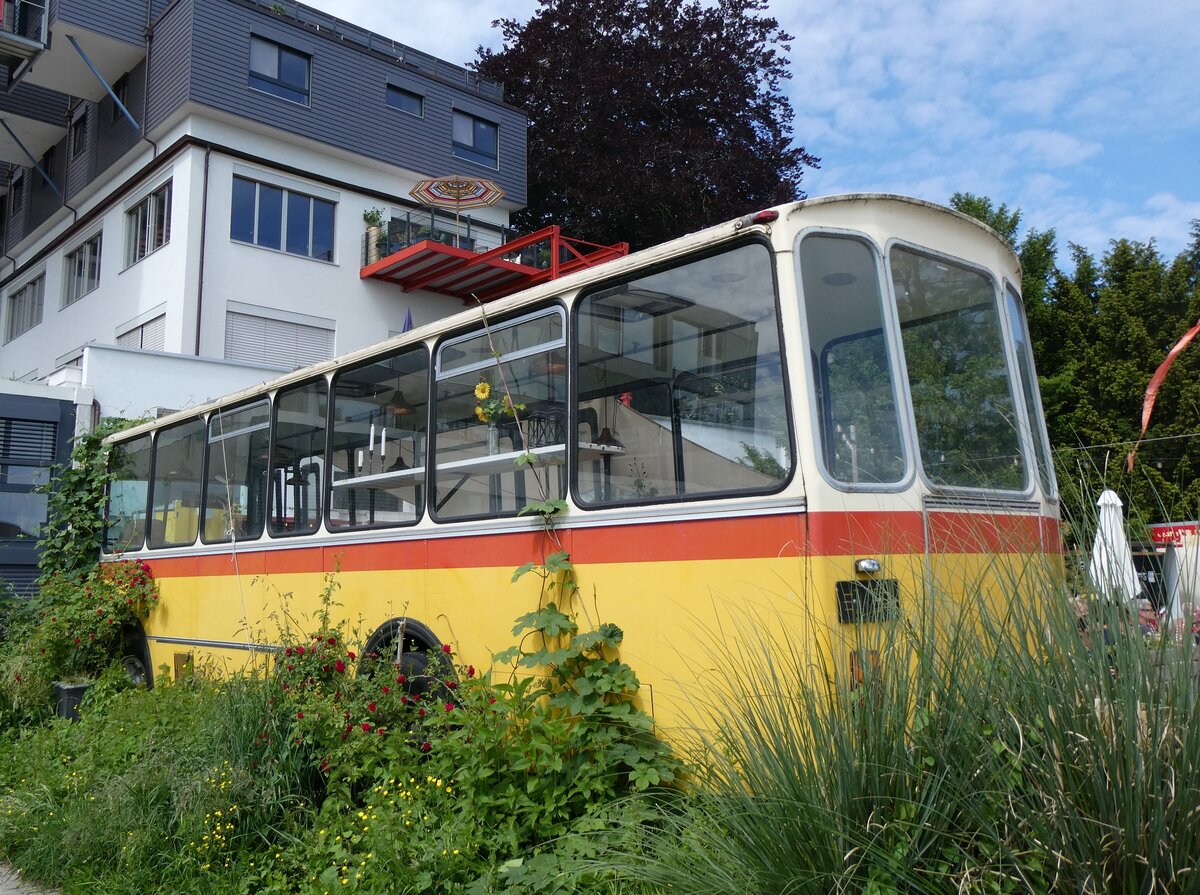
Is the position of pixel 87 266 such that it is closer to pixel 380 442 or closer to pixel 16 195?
pixel 16 195

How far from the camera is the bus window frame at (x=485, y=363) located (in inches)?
208

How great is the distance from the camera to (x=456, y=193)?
1015 inches

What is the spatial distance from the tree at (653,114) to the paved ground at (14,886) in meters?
24.5

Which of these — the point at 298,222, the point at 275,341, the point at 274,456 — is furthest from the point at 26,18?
the point at 274,456

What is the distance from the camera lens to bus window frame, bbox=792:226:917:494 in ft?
13.6

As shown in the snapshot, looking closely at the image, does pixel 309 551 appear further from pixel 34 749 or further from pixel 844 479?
pixel 844 479

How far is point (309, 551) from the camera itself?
7.19 metres

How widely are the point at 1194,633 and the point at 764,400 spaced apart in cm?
201

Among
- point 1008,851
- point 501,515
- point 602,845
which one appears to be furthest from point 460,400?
Result: point 1008,851

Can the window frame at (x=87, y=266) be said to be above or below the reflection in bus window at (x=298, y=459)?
above

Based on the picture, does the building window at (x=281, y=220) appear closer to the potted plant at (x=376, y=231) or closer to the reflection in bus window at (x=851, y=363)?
the potted plant at (x=376, y=231)

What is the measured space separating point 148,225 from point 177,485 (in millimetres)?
16667

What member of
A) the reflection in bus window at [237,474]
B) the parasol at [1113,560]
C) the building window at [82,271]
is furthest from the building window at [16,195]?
the parasol at [1113,560]

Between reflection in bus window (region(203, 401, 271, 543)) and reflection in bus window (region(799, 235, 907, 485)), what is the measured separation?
5006 mm
